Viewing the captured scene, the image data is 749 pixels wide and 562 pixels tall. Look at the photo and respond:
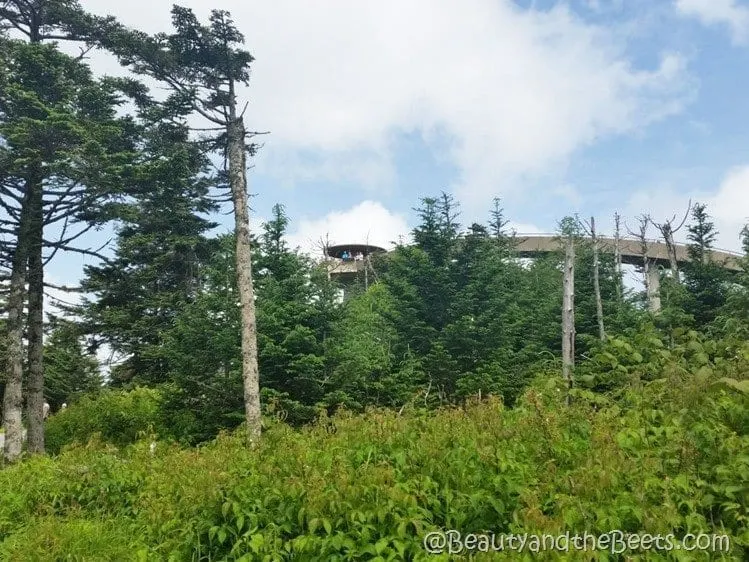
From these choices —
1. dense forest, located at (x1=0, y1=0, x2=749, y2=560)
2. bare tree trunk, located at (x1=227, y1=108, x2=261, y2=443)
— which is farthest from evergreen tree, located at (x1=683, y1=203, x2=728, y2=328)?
bare tree trunk, located at (x1=227, y1=108, x2=261, y2=443)

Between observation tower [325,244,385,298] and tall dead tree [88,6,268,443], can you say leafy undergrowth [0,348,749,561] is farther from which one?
observation tower [325,244,385,298]

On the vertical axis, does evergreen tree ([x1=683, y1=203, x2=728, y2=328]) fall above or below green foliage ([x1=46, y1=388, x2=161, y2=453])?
above

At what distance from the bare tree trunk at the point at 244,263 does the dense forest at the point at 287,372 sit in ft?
0.16

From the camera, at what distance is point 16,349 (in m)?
14.2

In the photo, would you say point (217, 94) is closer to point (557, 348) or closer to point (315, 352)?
point (315, 352)

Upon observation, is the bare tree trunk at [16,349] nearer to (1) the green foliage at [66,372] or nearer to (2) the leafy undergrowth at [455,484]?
(1) the green foliage at [66,372]

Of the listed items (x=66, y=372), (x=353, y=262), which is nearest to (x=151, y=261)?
(x=66, y=372)

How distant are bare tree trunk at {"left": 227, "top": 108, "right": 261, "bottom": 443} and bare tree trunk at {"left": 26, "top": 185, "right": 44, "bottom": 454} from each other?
20.0ft

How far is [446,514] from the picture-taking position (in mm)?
3990

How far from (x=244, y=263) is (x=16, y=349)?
6.98 meters

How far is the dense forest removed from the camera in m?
3.98

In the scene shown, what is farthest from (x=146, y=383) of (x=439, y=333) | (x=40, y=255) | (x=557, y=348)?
(x=557, y=348)

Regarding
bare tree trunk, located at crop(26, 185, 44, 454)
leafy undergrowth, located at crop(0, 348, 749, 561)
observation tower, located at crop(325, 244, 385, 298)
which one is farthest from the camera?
observation tower, located at crop(325, 244, 385, 298)

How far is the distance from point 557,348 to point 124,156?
14.8 meters
